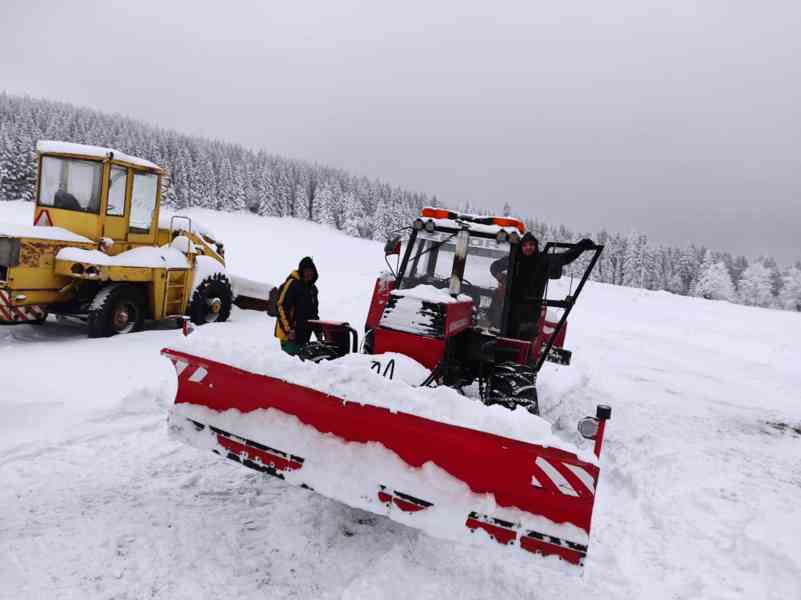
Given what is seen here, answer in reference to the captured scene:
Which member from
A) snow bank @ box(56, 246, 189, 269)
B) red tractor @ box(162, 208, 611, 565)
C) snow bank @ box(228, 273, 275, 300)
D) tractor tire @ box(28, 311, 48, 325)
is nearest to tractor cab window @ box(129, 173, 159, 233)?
snow bank @ box(56, 246, 189, 269)

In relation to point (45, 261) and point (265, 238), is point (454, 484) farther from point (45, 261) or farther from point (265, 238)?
point (265, 238)

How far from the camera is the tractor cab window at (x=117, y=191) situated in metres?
8.57

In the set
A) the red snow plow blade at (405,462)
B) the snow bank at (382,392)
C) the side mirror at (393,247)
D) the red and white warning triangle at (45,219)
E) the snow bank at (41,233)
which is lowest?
the red snow plow blade at (405,462)

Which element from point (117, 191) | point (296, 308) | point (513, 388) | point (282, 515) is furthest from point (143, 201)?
point (513, 388)

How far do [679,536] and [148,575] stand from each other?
3.61 m

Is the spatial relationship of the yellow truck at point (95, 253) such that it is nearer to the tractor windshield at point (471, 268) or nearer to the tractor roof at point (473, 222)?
the tractor windshield at point (471, 268)

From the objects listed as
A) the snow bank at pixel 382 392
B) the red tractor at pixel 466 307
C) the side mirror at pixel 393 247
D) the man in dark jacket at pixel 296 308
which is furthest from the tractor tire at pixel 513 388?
the man in dark jacket at pixel 296 308

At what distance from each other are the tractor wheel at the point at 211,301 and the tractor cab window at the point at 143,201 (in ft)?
4.98

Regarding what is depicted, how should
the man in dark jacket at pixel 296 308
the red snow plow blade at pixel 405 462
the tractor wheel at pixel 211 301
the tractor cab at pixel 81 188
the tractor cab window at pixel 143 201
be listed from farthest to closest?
the tractor wheel at pixel 211 301 → the tractor cab window at pixel 143 201 → the tractor cab at pixel 81 188 → the man in dark jacket at pixel 296 308 → the red snow plow blade at pixel 405 462

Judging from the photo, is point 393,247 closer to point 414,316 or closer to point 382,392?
point 414,316

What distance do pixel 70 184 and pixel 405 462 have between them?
27.2ft

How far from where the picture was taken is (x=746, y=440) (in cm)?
651

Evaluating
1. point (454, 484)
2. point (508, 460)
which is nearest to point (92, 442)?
point (454, 484)

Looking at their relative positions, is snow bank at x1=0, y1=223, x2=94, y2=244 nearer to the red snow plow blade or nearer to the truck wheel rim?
the truck wheel rim
